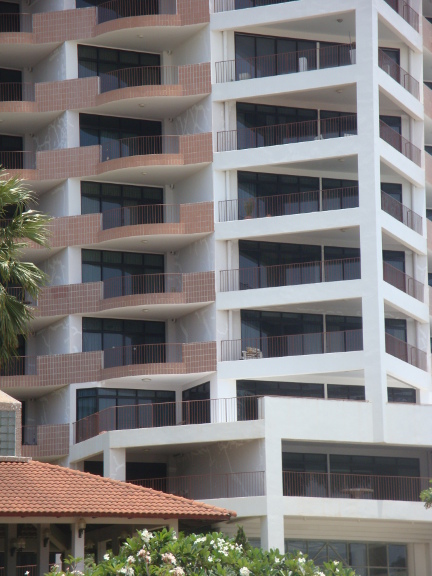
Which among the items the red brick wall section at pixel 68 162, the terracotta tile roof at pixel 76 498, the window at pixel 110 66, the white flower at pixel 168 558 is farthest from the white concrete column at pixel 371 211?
the white flower at pixel 168 558

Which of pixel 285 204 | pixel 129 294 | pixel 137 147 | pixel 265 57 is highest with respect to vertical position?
pixel 265 57

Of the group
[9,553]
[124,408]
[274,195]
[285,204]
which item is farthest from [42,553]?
[274,195]

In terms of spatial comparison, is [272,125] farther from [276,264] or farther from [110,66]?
[110,66]

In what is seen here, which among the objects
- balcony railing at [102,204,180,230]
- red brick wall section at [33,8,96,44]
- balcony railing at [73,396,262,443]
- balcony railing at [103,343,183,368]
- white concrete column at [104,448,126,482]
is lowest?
white concrete column at [104,448,126,482]

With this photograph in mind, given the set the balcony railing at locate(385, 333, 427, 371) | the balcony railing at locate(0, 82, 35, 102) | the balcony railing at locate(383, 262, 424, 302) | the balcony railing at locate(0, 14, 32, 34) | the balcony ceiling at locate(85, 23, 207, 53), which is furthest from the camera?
the balcony railing at locate(0, 14, 32, 34)

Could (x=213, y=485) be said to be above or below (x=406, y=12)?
below

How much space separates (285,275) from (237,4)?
1343 centimetres

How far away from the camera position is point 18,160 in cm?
7112

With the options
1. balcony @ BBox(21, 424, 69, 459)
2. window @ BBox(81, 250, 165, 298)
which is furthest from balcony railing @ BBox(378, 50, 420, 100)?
balcony @ BBox(21, 424, 69, 459)

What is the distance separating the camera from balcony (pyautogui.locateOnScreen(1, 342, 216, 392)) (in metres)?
64.6

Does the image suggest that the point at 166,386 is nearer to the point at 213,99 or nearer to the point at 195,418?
the point at 195,418

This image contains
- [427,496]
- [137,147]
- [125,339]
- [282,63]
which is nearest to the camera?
[427,496]

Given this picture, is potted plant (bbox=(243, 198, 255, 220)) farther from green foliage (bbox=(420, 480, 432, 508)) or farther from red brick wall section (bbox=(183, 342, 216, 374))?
green foliage (bbox=(420, 480, 432, 508))

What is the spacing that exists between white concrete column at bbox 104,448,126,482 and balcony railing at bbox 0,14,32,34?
23681 mm
